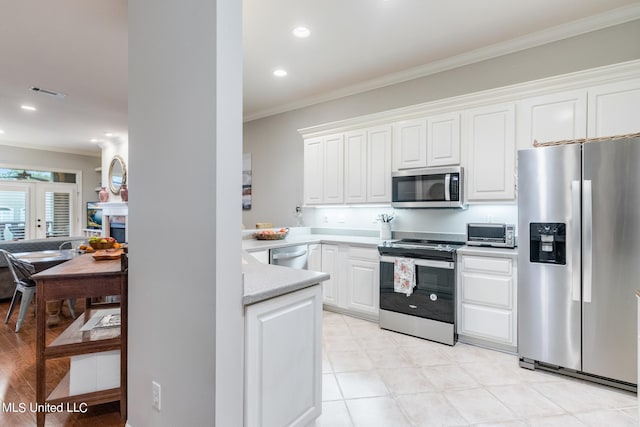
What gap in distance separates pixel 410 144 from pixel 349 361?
2.33m

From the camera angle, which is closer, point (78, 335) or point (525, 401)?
point (78, 335)

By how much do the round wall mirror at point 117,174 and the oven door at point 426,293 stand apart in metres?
6.41

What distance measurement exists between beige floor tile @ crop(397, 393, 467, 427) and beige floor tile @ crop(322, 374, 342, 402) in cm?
42

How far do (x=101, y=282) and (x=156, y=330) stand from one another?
0.55 metres

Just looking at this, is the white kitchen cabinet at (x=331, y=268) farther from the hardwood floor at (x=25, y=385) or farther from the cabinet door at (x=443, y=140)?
the hardwood floor at (x=25, y=385)

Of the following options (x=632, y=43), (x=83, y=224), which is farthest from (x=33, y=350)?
(x=83, y=224)

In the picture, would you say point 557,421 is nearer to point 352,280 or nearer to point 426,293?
point 426,293

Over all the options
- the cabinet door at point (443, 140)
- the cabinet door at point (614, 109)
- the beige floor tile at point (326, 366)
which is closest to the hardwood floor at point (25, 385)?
the beige floor tile at point (326, 366)

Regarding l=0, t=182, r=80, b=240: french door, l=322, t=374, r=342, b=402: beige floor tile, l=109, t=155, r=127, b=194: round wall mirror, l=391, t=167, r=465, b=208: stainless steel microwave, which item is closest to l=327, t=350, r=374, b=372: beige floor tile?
l=322, t=374, r=342, b=402: beige floor tile

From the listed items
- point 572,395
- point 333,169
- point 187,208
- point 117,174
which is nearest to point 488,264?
point 572,395

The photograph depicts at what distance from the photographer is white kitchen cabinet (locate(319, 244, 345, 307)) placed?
12.7ft

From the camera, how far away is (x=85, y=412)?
201 centimetres

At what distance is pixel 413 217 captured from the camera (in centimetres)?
387

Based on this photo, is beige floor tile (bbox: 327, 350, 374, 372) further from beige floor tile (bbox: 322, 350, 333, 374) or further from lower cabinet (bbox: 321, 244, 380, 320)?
lower cabinet (bbox: 321, 244, 380, 320)
